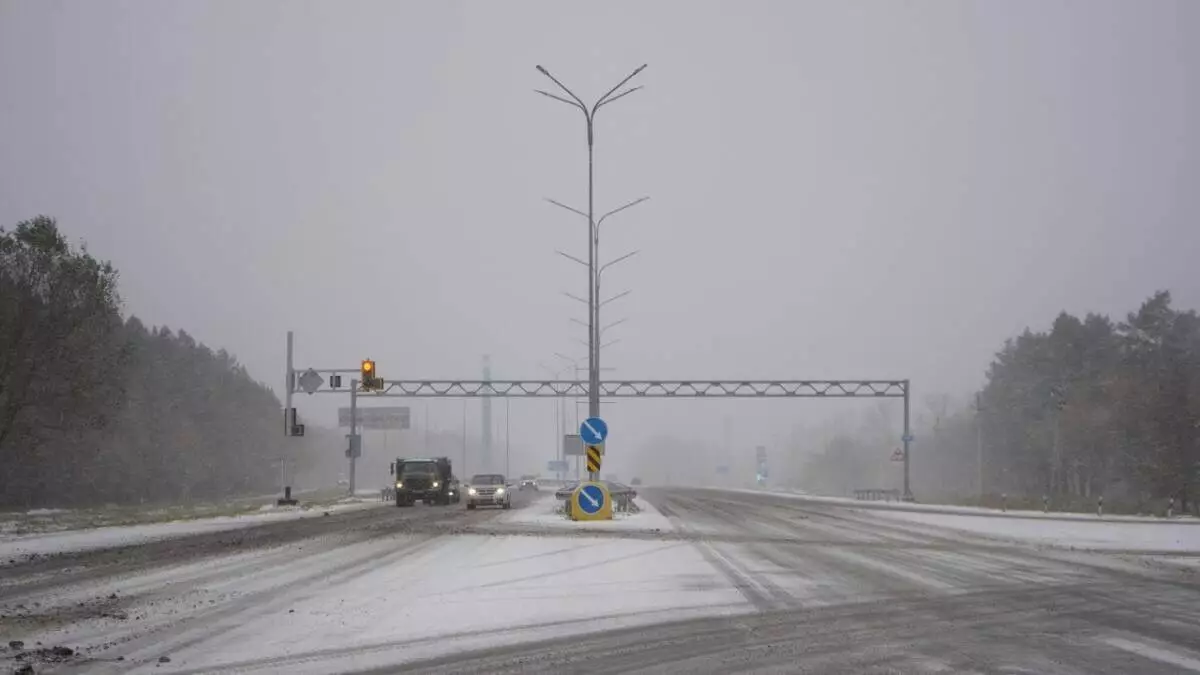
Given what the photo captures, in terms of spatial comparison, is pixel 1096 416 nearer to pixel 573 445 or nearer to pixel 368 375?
pixel 573 445

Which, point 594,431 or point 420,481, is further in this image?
point 420,481

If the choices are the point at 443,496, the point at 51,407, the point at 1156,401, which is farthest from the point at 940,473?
the point at 51,407

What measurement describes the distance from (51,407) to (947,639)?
161ft

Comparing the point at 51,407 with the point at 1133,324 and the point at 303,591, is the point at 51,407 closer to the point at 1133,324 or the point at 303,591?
the point at 303,591

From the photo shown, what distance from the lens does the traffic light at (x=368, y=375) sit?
5278 centimetres

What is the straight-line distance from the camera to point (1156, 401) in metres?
63.2

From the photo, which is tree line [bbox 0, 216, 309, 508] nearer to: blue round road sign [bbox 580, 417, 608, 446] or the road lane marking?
blue round road sign [bbox 580, 417, 608, 446]

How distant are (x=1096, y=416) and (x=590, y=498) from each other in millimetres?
54960

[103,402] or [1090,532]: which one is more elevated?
[103,402]

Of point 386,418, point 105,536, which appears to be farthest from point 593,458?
point 386,418

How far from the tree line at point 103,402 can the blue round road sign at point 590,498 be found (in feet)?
92.2

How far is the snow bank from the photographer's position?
28.5 metres

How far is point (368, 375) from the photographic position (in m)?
53.1

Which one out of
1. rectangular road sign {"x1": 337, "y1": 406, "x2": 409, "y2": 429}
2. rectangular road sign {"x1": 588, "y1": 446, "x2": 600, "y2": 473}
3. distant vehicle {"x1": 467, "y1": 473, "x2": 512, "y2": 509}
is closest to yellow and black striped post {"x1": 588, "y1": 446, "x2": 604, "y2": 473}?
rectangular road sign {"x1": 588, "y1": 446, "x2": 600, "y2": 473}
